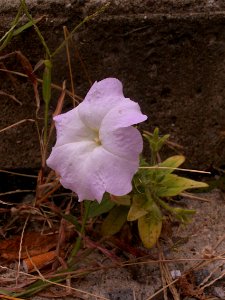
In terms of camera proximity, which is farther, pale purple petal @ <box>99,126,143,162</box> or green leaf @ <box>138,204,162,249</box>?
green leaf @ <box>138,204,162,249</box>

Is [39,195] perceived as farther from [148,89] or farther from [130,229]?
[148,89]

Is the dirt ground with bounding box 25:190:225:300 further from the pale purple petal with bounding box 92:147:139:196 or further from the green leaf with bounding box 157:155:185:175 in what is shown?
the pale purple petal with bounding box 92:147:139:196

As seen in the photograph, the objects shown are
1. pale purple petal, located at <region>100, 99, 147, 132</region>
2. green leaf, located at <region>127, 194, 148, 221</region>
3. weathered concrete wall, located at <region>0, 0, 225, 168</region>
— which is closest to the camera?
pale purple petal, located at <region>100, 99, 147, 132</region>

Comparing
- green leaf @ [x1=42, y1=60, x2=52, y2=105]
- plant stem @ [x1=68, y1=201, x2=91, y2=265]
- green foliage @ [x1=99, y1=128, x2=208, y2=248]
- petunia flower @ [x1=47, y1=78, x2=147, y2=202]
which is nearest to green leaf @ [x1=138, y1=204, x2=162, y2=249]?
green foliage @ [x1=99, y1=128, x2=208, y2=248]

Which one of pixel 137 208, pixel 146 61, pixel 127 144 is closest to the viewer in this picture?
pixel 127 144

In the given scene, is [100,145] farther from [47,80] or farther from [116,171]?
[47,80]

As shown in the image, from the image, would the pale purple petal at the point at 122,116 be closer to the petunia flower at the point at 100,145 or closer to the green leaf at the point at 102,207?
the petunia flower at the point at 100,145

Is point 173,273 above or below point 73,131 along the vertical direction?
below

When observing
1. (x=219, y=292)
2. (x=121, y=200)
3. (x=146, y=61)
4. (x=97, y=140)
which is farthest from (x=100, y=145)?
(x=219, y=292)
